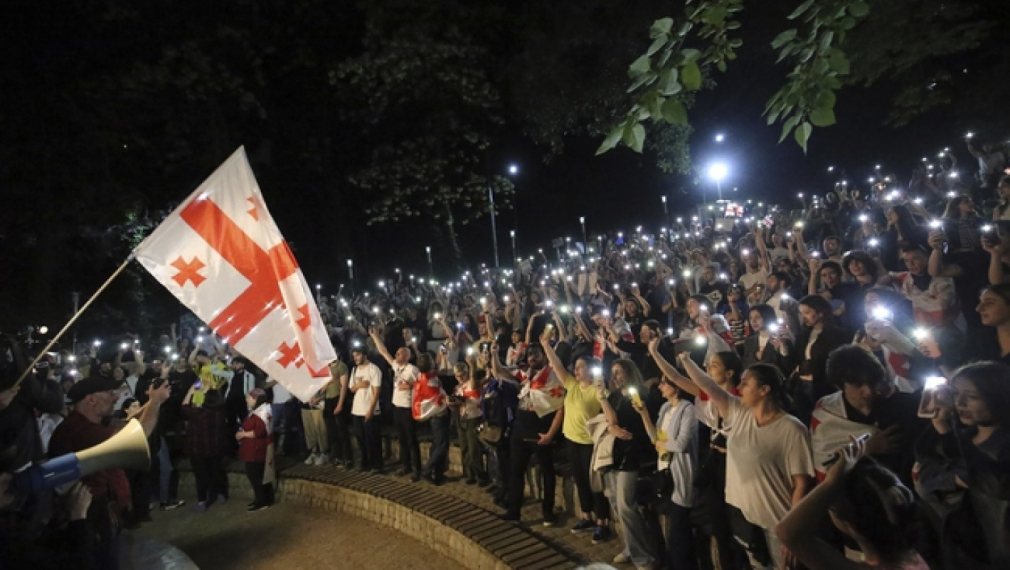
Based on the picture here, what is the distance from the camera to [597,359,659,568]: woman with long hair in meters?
5.55

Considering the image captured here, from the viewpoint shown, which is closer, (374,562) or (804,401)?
(804,401)

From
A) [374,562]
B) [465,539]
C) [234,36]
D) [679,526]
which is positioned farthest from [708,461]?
[234,36]

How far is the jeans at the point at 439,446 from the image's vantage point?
333 inches

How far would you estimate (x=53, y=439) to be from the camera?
427cm

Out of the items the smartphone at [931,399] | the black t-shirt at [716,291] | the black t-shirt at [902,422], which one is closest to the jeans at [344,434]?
the black t-shirt at [716,291]

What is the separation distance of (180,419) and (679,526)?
31.4 ft

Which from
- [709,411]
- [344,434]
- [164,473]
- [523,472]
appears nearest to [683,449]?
[709,411]

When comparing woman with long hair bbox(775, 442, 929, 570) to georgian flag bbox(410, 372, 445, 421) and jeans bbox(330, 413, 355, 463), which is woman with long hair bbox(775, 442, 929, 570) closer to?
georgian flag bbox(410, 372, 445, 421)

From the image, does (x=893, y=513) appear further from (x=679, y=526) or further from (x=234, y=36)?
(x=234, y=36)

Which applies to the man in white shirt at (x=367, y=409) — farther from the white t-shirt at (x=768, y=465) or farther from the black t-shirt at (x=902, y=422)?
the black t-shirt at (x=902, y=422)

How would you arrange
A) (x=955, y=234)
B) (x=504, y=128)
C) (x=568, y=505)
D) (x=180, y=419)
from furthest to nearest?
(x=504, y=128) < (x=180, y=419) < (x=568, y=505) < (x=955, y=234)

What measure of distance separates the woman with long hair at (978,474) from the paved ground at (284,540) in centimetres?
539

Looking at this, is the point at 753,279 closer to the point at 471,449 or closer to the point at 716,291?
the point at 716,291

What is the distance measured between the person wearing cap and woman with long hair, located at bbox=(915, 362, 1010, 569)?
461 centimetres
